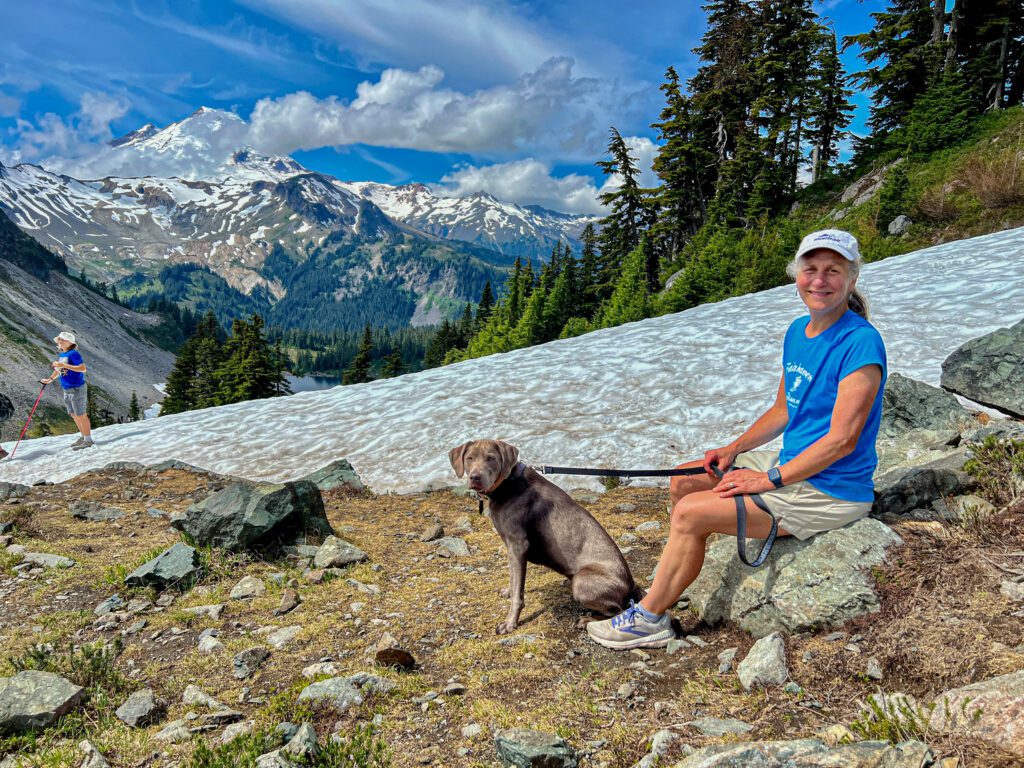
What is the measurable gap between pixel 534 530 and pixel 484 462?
87cm

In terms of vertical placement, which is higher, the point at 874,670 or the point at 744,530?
the point at 744,530

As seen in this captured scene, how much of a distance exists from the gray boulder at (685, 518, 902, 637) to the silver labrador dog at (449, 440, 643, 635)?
100 cm

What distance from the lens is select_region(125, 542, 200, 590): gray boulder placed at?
239 inches

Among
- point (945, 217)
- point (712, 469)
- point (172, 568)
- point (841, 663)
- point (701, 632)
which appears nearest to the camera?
point (841, 663)

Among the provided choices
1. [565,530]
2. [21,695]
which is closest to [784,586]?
[565,530]

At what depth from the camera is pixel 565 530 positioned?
529 cm

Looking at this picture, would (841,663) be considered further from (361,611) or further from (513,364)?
(513,364)

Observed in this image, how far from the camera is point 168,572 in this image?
6.15 m

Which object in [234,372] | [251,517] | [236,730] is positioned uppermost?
[251,517]

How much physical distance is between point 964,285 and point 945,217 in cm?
1238

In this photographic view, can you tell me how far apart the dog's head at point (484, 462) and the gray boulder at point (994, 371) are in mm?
8662

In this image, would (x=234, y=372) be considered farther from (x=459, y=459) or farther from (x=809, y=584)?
(x=809, y=584)

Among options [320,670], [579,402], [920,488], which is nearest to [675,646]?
[920,488]

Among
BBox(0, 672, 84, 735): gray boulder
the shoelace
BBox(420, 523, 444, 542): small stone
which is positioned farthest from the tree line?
the shoelace
